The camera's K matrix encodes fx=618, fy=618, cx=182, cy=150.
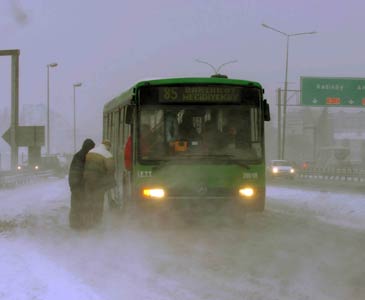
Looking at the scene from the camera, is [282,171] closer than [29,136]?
No

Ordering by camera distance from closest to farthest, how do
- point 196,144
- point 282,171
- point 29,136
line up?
point 196,144
point 29,136
point 282,171

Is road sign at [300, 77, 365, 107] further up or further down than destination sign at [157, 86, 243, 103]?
further up

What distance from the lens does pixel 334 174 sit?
142 ft

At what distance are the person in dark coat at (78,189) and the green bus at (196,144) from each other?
0.88m

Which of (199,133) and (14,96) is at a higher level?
(14,96)

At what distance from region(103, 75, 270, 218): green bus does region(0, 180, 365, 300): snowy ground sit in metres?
0.70

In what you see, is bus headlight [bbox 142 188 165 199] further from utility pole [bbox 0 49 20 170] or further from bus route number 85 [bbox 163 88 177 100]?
utility pole [bbox 0 49 20 170]

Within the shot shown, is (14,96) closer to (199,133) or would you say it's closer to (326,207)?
(326,207)

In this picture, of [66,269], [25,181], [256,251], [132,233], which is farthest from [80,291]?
[25,181]

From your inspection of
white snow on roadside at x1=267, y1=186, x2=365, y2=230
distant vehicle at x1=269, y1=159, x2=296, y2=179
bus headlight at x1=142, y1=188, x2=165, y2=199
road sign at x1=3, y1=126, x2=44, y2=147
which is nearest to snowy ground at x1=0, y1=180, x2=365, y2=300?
white snow on roadside at x1=267, y1=186, x2=365, y2=230

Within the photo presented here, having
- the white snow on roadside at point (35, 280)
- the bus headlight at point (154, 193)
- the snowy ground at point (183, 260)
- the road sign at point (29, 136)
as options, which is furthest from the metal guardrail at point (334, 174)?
the white snow on roadside at point (35, 280)

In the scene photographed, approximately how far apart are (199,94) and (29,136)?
63.4 feet

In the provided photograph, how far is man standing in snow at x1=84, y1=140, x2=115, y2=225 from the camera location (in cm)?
1147

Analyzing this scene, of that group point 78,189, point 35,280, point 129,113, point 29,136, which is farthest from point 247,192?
point 29,136
